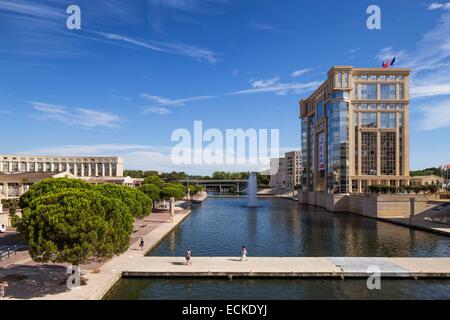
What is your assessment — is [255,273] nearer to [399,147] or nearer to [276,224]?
[276,224]

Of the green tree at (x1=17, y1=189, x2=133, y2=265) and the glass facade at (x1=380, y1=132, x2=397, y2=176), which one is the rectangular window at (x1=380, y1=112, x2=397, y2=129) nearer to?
the glass facade at (x1=380, y1=132, x2=397, y2=176)

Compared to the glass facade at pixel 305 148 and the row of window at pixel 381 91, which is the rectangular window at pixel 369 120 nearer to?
the row of window at pixel 381 91

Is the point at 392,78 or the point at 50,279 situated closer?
the point at 50,279

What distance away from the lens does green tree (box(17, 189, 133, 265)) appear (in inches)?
1085

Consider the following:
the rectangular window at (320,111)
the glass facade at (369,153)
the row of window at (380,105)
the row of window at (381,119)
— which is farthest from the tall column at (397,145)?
the rectangular window at (320,111)

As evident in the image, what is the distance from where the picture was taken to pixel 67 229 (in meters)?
27.6

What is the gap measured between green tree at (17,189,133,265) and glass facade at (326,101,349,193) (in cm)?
9297

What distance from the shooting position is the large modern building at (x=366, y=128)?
4360 inches

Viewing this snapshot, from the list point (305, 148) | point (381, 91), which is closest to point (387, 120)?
point (381, 91)

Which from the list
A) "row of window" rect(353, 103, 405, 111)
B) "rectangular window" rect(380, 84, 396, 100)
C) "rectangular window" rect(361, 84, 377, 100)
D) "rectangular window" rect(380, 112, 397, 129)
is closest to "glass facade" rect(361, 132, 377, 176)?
"rectangular window" rect(380, 112, 397, 129)

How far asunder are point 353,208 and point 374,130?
2823 centimetres

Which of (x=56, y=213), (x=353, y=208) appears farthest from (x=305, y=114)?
(x=56, y=213)

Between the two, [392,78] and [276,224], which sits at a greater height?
[392,78]
